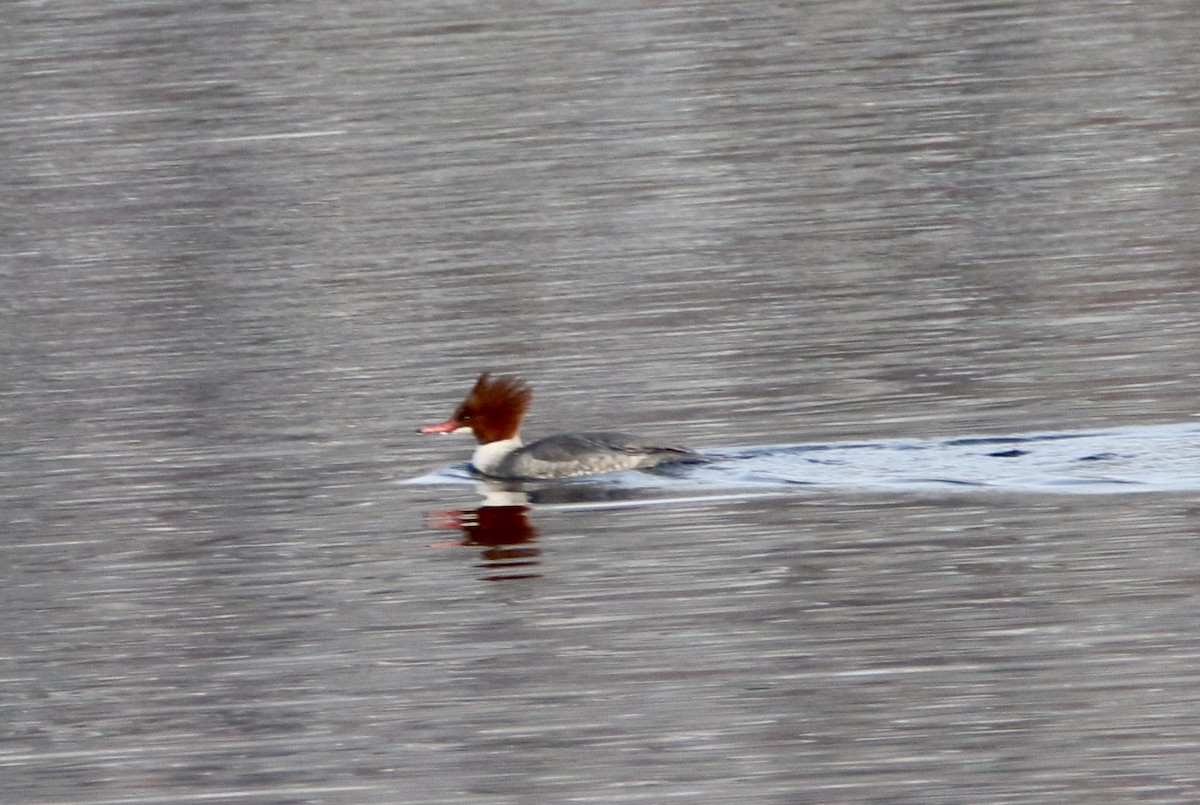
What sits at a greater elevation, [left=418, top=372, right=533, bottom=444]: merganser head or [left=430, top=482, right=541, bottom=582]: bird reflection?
[left=418, top=372, right=533, bottom=444]: merganser head

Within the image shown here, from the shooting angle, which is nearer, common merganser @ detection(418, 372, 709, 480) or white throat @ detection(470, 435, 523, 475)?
common merganser @ detection(418, 372, 709, 480)

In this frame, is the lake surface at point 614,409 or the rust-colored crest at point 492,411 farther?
the rust-colored crest at point 492,411

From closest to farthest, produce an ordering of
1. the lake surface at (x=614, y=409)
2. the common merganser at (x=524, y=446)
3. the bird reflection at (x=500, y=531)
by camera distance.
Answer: the lake surface at (x=614, y=409), the bird reflection at (x=500, y=531), the common merganser at (x=524, y=446)

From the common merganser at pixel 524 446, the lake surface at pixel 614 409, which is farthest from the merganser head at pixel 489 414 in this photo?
the lake surface at pixel 614 409

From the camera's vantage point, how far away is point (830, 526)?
10047 mm

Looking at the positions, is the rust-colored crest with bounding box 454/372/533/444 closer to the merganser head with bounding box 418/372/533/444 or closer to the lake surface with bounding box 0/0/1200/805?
the merganser head with bounding box 418/372/533/444

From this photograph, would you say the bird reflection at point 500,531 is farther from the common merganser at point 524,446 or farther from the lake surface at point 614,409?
the common merganser at point 524,446

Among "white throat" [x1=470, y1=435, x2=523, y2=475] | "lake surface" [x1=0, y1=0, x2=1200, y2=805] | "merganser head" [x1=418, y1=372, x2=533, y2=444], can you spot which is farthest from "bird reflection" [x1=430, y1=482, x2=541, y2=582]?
"merganser head" [x1=418, y1=372, x2=533, y2=444]

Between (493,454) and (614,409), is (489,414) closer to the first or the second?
(493,454)

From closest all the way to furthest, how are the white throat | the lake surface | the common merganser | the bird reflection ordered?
1. the lake surface
2. the bird reflection
3. the common merganser
4. the white throat

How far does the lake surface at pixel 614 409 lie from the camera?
25.7ft

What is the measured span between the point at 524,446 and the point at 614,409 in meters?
0.95

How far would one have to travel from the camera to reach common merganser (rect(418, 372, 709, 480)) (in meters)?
11.4

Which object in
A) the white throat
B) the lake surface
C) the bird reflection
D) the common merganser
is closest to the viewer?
the lake surface
